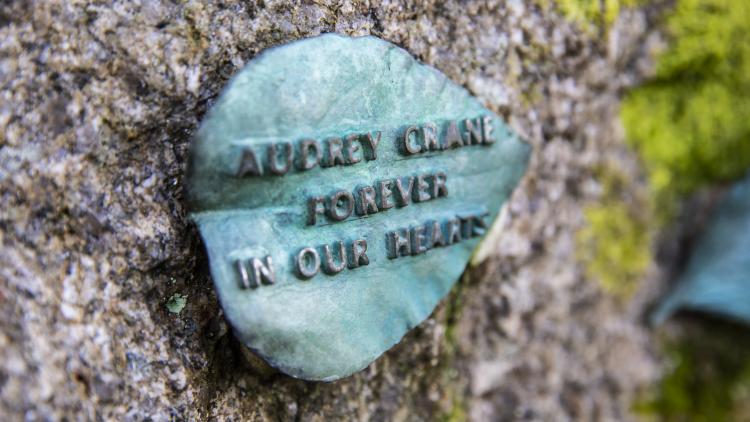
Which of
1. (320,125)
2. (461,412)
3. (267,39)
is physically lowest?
Answer: (461,412)

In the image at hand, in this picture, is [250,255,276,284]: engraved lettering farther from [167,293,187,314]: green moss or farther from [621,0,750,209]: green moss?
[621,0,750,209]: green moss

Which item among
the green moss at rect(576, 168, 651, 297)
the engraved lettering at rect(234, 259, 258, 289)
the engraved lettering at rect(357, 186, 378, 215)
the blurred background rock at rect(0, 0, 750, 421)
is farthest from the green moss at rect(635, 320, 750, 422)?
the engraved lettering at rect(234, 259, 258, 289)

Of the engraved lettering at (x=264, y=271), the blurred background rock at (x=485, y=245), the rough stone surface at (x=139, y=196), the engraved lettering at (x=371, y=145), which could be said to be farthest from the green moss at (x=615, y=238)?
the engraved lettering at (x=264, y=271)

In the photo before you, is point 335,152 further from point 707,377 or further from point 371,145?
point 707,377

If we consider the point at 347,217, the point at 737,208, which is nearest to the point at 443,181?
the point at 347,217

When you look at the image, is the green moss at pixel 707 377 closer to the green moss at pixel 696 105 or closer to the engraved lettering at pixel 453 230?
the green moss at pixel 696 105

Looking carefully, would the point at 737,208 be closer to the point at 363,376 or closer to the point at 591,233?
the point at 591,233

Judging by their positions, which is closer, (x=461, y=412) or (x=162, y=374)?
(x=162, y=374)
